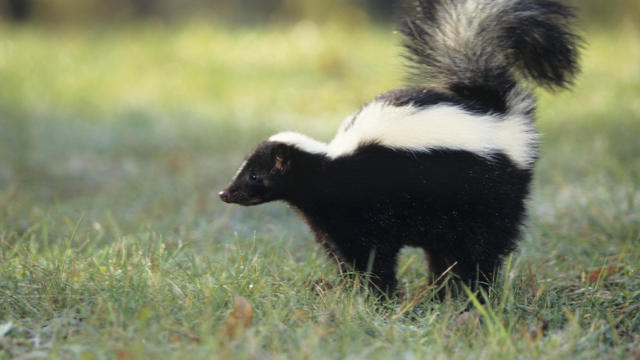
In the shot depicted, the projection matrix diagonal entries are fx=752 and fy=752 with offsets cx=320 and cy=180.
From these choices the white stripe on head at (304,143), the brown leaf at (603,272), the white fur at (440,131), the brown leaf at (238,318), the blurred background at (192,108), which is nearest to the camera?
the brown leaf at (238,318)

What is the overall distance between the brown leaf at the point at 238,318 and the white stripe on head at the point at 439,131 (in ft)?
3.59

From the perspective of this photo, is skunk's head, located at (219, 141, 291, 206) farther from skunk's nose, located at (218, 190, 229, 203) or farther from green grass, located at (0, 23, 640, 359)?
green grass, located at (0, 23, 640, 359)

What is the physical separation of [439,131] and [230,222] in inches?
77.2

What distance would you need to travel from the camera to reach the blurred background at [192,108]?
231 inches

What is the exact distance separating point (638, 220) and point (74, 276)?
11.2ft

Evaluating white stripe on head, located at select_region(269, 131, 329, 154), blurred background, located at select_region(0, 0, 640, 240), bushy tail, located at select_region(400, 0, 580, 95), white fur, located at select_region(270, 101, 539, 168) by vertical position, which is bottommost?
blurred background, located at select_region(0, 0, 640, 240)

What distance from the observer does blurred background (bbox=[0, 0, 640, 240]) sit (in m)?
5.86

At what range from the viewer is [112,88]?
414 inches

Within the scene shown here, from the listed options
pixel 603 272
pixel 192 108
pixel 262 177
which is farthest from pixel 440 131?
pixel 192 108

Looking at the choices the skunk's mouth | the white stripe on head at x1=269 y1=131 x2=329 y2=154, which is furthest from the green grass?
the white stripe on head at x1=269 y1=131 x2=329 y2=154

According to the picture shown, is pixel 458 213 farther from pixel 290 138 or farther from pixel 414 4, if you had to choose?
pixel 414 4

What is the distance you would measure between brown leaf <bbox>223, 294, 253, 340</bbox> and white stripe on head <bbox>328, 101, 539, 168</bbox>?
1.09 m

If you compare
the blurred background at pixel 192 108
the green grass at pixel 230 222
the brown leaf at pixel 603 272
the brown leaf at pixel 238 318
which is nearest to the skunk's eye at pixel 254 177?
the green grass at pixel 230 222

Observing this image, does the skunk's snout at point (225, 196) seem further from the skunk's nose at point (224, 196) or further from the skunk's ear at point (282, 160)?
the skunk's ear at point (282, 160)
